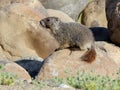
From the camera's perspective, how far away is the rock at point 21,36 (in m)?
17.3

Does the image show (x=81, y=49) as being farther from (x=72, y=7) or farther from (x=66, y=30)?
(x=72, y=7)

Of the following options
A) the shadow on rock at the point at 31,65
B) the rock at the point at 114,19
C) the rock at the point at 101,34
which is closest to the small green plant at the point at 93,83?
the shadow on rock at the point at 31,65

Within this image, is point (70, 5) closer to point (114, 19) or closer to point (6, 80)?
point (114, 19)

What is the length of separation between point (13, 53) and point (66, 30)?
5528 mm

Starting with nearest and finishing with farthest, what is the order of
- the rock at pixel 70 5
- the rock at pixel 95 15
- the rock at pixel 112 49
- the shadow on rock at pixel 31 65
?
1. the shadow on rock at pixel 31 65
2. the rock at pixel 112 49
3. the rock at pixel 95 15
4. the rock at pixel 70 5

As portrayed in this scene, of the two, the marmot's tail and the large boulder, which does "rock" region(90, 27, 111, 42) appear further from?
the marmot's tail

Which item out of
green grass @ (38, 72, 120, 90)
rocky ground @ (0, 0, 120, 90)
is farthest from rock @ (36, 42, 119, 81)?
green grass @ (38, 72, 120, 90)

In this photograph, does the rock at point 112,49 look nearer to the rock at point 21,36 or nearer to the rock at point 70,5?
the rock at point 21,36

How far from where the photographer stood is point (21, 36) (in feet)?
57.8

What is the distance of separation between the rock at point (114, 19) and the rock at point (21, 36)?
2083 millimetres

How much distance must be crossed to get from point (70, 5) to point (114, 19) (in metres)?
9.38

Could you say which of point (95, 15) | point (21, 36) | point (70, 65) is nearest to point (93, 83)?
point (70, 65)

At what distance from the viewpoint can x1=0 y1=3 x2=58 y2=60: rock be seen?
56.7 feet

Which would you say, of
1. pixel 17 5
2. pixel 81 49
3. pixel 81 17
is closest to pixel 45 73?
pixel 81 49
